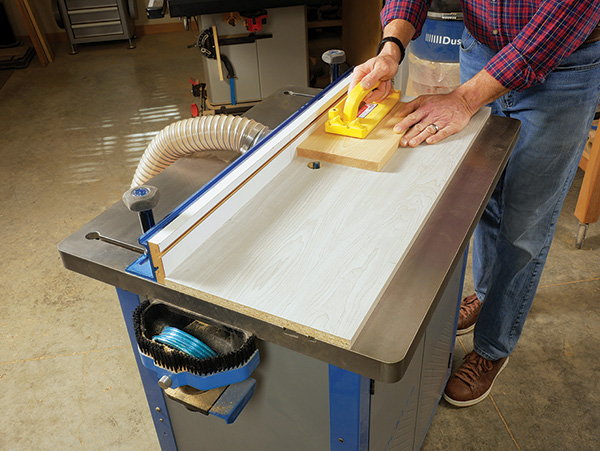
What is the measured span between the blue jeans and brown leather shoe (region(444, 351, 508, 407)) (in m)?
0.04

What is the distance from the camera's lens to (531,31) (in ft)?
3.81

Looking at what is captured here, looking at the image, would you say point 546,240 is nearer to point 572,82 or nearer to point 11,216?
point 572,82

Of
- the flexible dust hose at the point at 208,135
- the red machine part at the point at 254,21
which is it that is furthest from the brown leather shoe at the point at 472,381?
the red machine part at the point at 254,21

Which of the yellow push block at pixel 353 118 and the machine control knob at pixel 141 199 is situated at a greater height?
the machine control knob at pixel 141 199

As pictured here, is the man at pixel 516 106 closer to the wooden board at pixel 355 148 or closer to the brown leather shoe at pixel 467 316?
the wooden board at pixel 355 148

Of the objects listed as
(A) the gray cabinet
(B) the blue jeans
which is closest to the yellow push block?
(B) the blue jeans

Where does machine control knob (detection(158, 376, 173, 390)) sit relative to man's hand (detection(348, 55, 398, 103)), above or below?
below

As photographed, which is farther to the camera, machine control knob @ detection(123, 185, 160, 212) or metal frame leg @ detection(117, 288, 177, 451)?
metal frame leg @ detection(117, 288, 177, 451)

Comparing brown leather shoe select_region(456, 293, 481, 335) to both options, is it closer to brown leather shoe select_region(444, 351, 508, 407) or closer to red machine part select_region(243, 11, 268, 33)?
brown leather shoe select_region(444, 351, 508, 407)

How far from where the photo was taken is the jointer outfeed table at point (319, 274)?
0.78 metres

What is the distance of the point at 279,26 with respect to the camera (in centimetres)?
307

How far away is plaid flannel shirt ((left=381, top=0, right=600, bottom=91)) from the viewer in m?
1.13

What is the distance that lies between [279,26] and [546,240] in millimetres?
2120

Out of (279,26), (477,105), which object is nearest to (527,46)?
(477,105)
